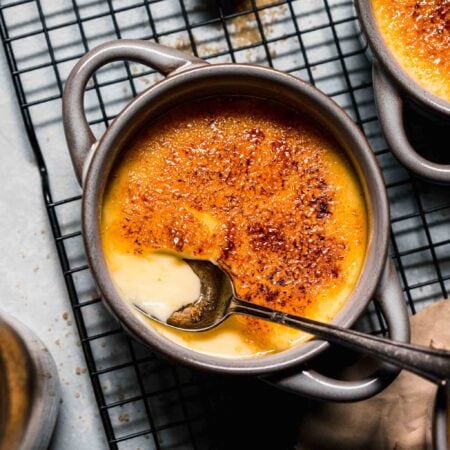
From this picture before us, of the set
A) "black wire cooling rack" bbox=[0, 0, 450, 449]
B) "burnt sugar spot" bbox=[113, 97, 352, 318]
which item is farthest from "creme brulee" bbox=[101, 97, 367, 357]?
"black wire cooling rack" bbox=[0, 0, 450, 449]

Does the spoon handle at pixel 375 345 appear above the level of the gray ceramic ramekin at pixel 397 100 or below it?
below

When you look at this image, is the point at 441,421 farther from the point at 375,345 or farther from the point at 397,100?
the point at 397,100

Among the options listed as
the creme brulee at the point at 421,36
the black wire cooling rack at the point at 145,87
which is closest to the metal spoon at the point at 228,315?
the black wire cooling rack at the point at 145,87

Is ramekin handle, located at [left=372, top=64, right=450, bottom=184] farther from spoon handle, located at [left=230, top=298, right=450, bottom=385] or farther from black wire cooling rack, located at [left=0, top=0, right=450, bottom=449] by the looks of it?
spoon handle, located at [left=230, top=298, right=450, bottom=385]

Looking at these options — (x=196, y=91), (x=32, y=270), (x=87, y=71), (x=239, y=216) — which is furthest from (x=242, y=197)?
(x=32, y=270)

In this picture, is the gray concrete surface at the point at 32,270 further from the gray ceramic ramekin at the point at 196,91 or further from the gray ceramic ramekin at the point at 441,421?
the gray ceramic ramekin at the point at 441,421

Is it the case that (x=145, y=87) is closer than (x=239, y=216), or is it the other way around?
A: (x=239, y=216)
